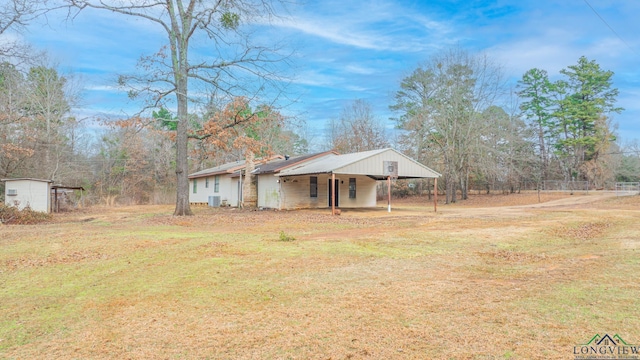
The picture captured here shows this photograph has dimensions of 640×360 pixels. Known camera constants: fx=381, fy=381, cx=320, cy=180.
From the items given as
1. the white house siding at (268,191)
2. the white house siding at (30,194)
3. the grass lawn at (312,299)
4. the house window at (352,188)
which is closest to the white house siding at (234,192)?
the white house siding at (268,191)

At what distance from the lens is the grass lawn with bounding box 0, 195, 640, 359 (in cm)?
332

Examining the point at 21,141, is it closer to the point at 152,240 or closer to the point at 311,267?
the point at 152,240

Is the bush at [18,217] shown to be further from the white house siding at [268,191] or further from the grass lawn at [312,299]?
the white house siding at [268,191]

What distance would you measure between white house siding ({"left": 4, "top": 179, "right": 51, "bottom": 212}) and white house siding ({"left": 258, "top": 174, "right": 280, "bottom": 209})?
11.1m

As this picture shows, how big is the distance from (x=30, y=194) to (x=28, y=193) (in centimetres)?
9

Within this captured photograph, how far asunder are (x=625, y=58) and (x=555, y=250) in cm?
1062

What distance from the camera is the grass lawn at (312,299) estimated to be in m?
3.32

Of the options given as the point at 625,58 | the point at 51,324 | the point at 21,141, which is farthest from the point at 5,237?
the point at 625,58

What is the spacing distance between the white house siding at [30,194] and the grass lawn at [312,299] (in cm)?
1214

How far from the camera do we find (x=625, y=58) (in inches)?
559

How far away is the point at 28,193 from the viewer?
18750mm

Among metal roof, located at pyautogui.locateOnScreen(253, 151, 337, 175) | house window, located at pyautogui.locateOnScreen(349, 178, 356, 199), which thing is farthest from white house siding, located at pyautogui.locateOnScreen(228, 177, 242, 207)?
house window, located at pyautogui.locateOnScreen(349, 178, 356, 199)

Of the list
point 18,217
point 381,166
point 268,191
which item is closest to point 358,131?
point 268,191

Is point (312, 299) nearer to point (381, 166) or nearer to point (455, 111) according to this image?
point (381, 166)
